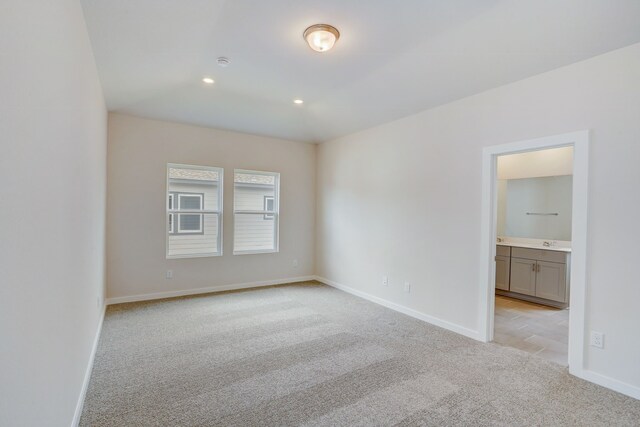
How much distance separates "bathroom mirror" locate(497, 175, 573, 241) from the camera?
15.8 ft

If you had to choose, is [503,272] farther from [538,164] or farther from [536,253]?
[538,164]

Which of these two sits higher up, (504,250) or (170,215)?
(170,215)

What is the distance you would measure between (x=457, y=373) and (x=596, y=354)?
1.11 metres

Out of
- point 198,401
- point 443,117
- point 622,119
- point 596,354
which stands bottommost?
point 198,401

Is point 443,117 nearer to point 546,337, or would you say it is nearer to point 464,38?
point 464,38

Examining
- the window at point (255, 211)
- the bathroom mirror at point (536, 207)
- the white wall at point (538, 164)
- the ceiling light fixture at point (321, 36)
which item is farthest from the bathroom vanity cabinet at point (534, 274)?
the ceiling light fixture at point (321, 36)

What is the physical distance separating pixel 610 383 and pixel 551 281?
7.88ft

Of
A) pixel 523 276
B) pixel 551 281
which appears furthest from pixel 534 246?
pixel 551 281

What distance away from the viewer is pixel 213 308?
4.27m

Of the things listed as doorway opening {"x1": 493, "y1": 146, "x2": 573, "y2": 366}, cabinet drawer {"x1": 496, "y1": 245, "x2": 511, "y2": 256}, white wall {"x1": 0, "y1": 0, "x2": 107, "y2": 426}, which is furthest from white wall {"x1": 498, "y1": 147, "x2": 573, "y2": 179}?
white wall {"x1": 0, "y1": 0, "x2": 107, "y2": 426}

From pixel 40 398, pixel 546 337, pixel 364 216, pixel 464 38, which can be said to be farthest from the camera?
pixel 364 216

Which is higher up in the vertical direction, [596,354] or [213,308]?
[596,354]

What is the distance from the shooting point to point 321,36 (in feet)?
8.41

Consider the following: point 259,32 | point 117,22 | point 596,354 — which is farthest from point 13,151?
point 596,354
